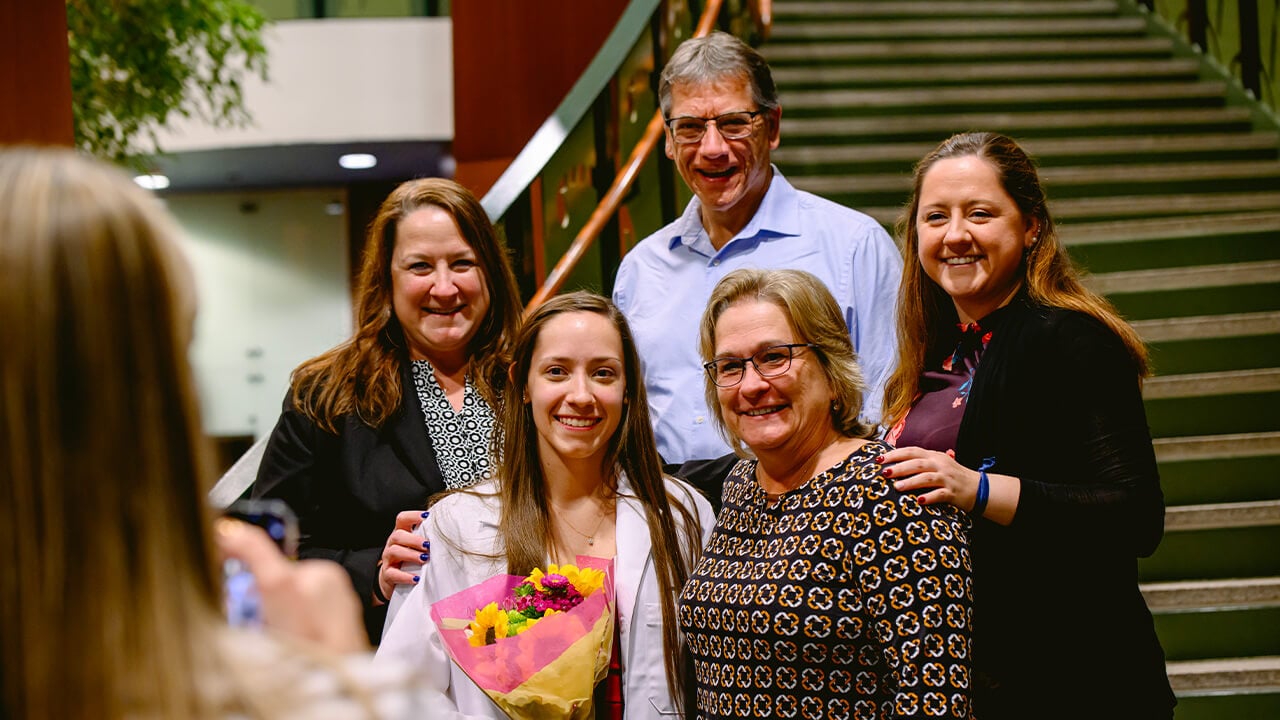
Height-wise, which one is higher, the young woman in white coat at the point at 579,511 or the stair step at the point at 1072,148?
the stair step at the point at 1072,148

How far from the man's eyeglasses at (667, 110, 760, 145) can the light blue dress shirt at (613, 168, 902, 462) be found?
163mm

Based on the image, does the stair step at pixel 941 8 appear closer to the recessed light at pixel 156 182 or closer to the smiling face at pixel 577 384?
the smiling face at pixel 577 384

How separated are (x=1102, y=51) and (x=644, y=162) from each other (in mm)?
3955

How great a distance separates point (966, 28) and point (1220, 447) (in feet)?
13.6

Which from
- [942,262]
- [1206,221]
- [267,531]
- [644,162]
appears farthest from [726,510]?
[1206,221]

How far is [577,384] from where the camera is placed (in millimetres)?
2447

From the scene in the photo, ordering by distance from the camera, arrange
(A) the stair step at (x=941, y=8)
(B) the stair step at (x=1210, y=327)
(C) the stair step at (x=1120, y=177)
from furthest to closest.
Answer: (A) the stair step at (x=941, y=8), (C) the stair step at (x=1120, y=177), (B) the stair step at (x=1210, y=327)

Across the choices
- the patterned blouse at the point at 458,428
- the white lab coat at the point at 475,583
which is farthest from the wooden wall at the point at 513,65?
the white lab coat at the point at 475,583

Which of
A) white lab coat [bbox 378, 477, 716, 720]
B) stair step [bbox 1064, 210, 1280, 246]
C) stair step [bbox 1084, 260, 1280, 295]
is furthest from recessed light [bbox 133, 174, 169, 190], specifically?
white lab coat [bbox 378, 477, 716, 720]

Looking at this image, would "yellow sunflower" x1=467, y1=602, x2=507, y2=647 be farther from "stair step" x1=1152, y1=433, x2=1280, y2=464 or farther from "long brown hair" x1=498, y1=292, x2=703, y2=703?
"stair step" x1=1152, y1=433, x2=1280, y2=464

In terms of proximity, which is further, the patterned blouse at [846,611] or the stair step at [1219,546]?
the stair step at [1219,546]

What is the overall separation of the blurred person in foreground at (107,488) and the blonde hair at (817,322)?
1.42 metres

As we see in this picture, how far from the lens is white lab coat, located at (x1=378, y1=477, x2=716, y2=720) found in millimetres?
2279

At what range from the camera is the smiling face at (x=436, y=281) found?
2.75m
